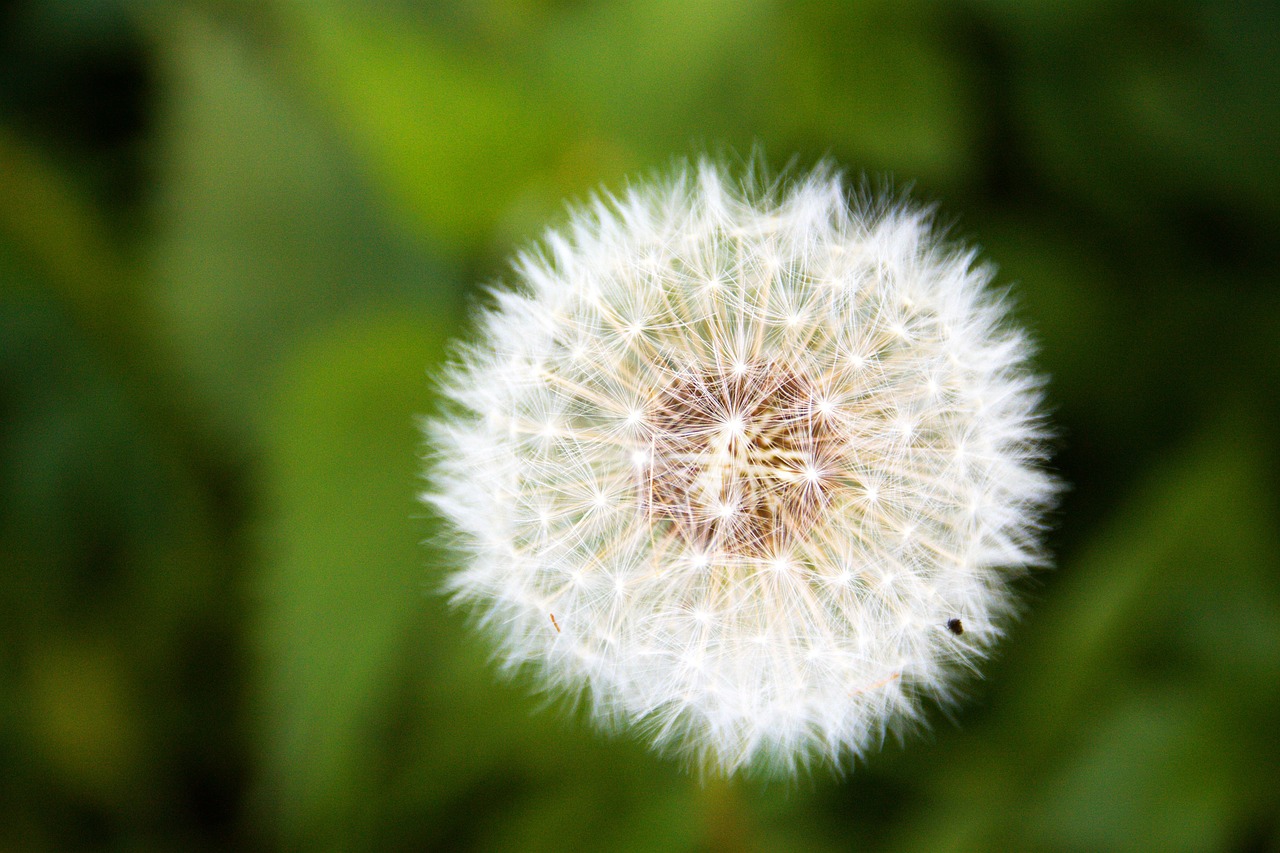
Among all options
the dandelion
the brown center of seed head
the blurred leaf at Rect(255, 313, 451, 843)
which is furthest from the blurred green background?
the brown center of seed head

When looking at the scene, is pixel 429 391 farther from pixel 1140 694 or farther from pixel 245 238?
pixel 1140 694

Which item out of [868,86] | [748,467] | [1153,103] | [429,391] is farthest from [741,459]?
[1153,103]

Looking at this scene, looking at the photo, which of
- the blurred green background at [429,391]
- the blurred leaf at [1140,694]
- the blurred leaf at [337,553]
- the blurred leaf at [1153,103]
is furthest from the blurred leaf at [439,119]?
the blurred leaf at [1140,694]

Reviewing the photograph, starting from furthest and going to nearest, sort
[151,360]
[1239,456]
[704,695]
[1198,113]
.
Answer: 1. [151,360]
2. [1198,113]
3. [1239,456]
4. [704,695]

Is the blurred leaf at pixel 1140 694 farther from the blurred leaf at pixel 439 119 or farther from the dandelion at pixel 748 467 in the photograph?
the blurred leaf at pixel 439 119

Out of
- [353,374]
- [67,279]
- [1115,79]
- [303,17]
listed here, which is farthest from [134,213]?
[1115,79]

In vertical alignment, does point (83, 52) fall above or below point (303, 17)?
above

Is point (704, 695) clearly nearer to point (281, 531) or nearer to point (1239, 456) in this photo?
point (281, 531)
